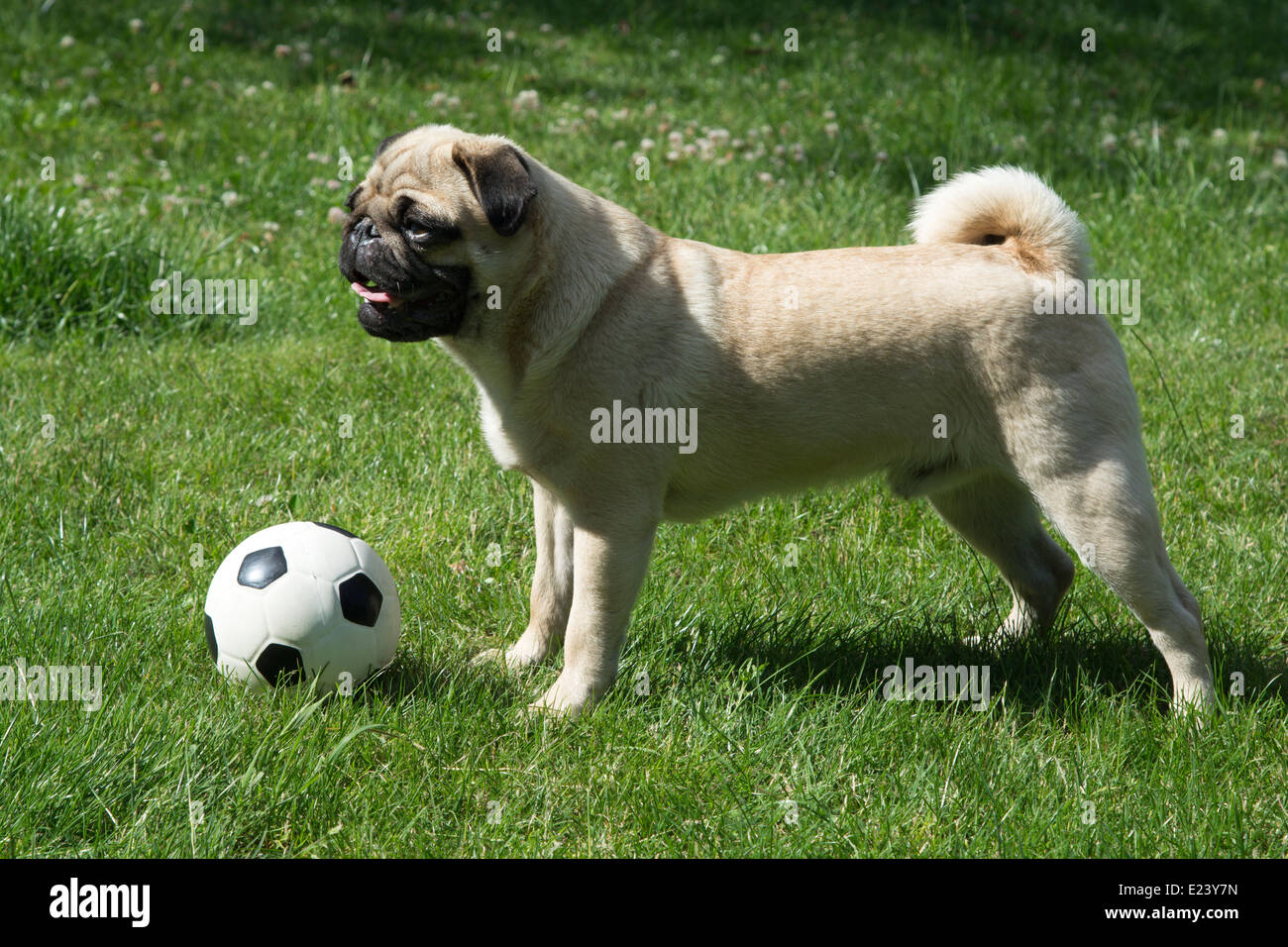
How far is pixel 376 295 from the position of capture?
11.9ft

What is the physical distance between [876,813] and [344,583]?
1625 millimetres

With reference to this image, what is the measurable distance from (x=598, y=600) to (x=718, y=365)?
79 centimetres

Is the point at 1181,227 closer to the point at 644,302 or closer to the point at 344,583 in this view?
the point at 644,302

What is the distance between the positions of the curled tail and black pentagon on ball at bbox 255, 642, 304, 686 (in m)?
2.40

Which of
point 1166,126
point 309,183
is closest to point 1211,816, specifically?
point 309,183

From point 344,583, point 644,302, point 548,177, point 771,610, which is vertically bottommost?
point 771,610

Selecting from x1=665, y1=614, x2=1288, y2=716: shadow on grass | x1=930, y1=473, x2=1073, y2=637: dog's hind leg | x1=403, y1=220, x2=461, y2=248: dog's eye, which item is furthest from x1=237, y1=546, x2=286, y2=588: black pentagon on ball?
x1=930, y1=473, x2=1073, y2=637: dog's hind leg

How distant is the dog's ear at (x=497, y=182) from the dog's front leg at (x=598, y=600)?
2.97 feet

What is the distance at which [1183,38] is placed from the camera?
11.3 meters

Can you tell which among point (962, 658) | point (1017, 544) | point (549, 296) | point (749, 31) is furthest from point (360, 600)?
point (749, 31)

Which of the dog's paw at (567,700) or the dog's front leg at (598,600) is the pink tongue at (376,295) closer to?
the dog's front leg at (598,600)

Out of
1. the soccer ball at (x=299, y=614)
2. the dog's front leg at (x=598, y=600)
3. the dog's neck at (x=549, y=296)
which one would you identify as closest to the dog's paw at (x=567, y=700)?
the dog's front leg at (x=598, y=600)

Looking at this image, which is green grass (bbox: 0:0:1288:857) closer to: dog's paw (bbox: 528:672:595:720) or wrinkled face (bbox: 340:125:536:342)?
dog's paw (bbox: 528:672:595:720)

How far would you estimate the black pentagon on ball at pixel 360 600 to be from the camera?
361 cm
